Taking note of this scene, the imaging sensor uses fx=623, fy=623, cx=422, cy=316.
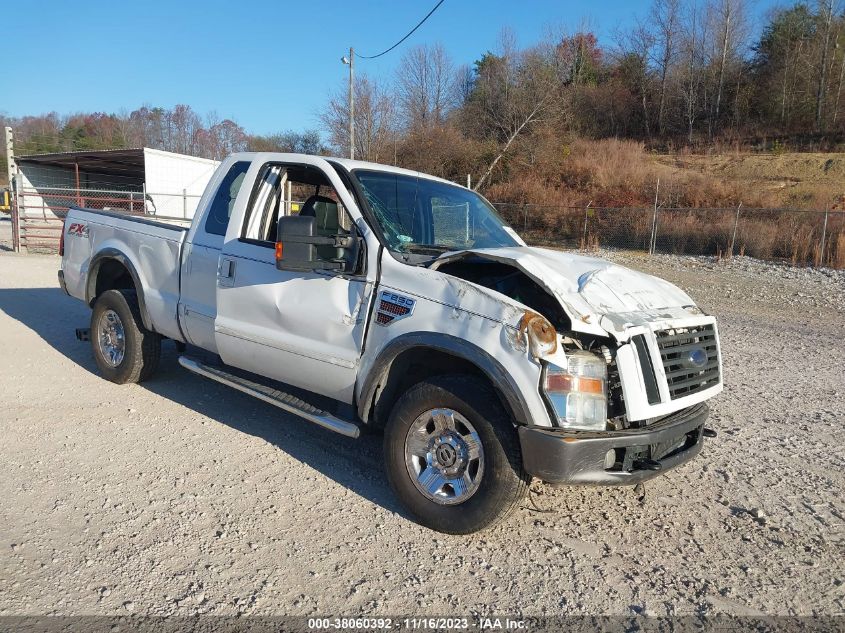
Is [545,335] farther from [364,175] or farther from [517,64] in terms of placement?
[517,64]

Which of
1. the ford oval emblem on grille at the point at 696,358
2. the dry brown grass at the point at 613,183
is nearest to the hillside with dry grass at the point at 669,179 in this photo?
the dry brown grass at the point at 613,183

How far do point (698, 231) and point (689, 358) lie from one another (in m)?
20.9

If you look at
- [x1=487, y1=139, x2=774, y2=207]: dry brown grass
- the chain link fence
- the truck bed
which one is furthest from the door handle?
[x1=487, y1=139, x2=774, y2=207]: dry brown grass

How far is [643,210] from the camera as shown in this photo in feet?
79.7

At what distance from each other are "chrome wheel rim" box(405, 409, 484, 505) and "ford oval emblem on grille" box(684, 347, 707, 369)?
4.23ft

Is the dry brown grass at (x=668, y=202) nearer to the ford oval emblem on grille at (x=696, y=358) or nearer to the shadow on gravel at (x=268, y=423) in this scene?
the ford oval emblem on grille at (x=696, y=358)

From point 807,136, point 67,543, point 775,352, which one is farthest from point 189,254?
point 807,136

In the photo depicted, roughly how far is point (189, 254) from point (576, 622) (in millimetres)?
3838

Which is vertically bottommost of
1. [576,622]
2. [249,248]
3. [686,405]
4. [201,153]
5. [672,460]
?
[576,622]

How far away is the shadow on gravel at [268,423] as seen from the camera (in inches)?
163

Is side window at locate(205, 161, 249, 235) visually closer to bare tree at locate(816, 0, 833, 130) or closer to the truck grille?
the truck grille

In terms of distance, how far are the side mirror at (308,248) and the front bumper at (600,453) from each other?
1517 millimetres

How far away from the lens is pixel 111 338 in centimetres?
595

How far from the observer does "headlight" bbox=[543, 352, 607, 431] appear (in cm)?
306
